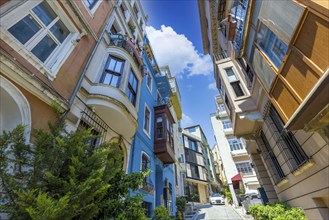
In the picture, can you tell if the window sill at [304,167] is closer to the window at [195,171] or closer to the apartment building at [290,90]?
the apartment building at [290,90]

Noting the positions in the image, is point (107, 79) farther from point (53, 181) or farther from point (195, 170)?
point (195, 170)

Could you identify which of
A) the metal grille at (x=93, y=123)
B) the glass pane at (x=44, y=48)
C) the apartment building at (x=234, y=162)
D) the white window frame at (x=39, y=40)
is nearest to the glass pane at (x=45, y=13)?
the white window frame at (x=39, y=40)

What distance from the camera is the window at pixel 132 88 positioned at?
8.90m

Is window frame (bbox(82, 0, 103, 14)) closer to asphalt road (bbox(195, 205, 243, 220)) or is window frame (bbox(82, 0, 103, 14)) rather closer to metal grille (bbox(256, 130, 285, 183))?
metal grille (bbox(256, 130, 285, 183))

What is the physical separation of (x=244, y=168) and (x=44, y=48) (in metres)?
25.8

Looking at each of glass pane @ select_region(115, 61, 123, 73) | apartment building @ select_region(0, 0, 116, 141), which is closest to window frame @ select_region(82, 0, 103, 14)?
apartment building @ select_region(0, 0, 116, 141)

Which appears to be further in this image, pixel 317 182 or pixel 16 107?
pixel 317 182

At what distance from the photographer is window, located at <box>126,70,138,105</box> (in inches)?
350

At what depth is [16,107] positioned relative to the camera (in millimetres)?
4086

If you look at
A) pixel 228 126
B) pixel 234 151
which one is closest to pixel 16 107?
pixel 234 151

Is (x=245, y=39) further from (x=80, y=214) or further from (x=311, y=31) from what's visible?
(x=80, y=214)

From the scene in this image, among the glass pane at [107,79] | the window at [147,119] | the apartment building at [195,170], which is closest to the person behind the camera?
the glass pane at [107,79]

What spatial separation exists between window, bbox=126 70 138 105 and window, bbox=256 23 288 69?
643 cm

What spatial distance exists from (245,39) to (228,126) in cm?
2198
